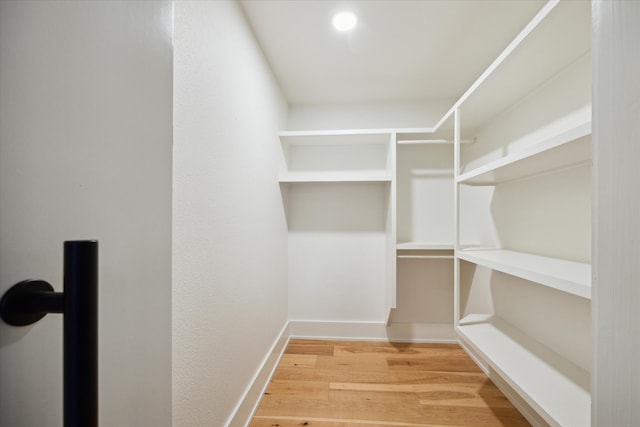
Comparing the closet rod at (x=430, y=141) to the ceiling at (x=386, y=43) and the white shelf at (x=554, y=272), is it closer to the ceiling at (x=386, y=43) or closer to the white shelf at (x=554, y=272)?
the ceiling at (x=386, y=43)

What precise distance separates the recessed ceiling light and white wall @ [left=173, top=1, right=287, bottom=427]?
0.48 meters

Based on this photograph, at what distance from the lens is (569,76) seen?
123 cm

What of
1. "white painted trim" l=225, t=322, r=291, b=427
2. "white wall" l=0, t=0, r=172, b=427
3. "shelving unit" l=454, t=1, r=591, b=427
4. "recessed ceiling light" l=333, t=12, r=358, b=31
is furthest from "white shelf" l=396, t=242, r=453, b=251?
"white wall" l=0, t=0, r=172, b=427

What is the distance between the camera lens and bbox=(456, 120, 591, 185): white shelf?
2.68ft

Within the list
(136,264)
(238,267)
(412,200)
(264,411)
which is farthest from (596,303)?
Result: (412,200)

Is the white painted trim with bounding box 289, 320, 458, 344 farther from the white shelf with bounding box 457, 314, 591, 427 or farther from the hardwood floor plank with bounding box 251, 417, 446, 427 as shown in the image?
the hardwood floor plank with bounding box 251, 417, 446, 427

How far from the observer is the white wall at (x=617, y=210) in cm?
40

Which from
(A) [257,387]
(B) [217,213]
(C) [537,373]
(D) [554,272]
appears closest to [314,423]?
(A) [257,387]

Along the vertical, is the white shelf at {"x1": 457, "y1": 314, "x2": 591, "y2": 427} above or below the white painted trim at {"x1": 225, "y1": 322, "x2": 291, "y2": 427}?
above

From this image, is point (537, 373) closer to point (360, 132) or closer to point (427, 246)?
point (427, 246)

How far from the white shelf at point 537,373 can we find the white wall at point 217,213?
3.84 feet

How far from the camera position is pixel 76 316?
21cm

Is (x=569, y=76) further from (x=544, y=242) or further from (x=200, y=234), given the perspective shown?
(x=200, y=234)

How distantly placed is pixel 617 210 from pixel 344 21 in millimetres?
1494
